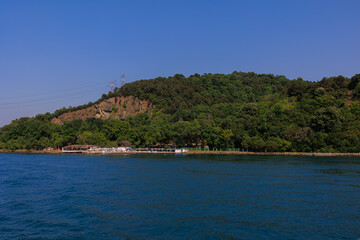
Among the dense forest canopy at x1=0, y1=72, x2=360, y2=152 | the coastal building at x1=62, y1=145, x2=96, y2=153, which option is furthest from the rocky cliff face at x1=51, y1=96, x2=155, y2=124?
the coastal building at x1=62, y1=145, x2=96, y2=153

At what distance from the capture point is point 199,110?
5148 inches

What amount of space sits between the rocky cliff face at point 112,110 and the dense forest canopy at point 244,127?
9.58 m

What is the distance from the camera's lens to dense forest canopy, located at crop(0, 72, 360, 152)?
84438 mm

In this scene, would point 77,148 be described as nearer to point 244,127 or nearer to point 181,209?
point 244,127

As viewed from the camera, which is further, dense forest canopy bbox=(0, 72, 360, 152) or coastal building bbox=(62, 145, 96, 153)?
coastal building bbox=(62, 145, 96, 153)

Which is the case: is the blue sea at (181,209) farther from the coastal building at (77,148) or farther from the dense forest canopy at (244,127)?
the coastal building at (77,148)

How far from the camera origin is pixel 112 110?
563 ft

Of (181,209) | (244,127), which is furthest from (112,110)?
(181,209)

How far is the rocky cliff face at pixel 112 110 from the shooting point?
16762 centimetres

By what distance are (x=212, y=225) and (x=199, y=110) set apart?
4420 inches

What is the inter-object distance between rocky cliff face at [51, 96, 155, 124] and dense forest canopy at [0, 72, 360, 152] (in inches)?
377

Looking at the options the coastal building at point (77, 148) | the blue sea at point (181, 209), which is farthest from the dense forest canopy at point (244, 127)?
the blue sea at point (181, 209)

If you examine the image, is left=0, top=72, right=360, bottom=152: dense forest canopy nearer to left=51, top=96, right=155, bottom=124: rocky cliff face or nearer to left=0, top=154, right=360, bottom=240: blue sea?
left=51, top=96, right=155, bottom=124: rocky cliff face

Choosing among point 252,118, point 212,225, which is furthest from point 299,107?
point 212,225
